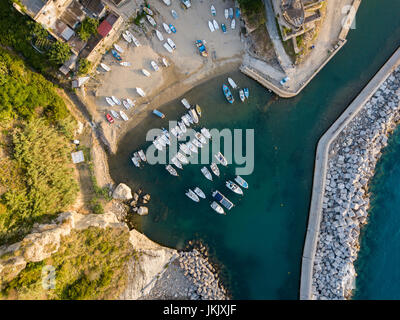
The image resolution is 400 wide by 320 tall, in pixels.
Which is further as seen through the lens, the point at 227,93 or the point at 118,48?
the point at 227,93

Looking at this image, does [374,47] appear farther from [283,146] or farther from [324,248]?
[324,248]

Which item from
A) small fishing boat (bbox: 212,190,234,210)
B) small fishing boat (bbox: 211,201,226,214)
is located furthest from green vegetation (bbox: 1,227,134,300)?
small fishing boat (bbox: 212,190,234,210)

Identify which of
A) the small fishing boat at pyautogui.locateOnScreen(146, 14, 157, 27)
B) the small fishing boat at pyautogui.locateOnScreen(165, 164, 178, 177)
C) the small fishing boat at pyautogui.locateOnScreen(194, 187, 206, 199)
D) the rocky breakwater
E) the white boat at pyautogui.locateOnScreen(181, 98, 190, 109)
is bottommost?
the rocky breakwater

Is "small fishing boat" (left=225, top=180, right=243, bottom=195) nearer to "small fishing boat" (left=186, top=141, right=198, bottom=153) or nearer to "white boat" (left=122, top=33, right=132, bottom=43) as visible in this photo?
"small fishing boat" (left=186, top=141, right=198, bottom=153)

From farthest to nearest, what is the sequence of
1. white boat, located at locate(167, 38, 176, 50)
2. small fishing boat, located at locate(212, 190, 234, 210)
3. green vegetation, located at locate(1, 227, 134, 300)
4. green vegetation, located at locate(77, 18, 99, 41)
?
1. small fishing boat, located at locate(212, 190, 234, 210)
2. white boat, located at locate(167, 38, 176, 50)
3. green vegetation, located at locate(77, 18, 99, 41)
4. green vegetation, located at locate(1, 227, 134, 300)

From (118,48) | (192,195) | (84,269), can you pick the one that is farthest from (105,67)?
(84,269)

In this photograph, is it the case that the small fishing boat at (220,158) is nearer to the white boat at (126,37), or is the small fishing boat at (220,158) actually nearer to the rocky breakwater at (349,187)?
the rocky breakwater at (349,187)

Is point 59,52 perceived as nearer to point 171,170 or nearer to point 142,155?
point 142,155

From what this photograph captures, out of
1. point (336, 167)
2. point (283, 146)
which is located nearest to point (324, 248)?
point (336, 167)
